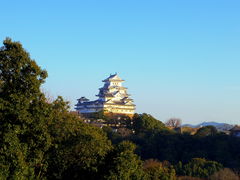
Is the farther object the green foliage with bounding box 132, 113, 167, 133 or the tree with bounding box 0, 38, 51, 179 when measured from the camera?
the green foliage with bounding box 132, 113, 167, 133

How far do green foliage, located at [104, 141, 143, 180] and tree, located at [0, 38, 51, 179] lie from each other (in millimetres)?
2029

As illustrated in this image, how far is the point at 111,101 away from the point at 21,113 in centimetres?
4271

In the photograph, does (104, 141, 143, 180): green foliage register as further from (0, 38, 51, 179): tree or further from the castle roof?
the castle roof

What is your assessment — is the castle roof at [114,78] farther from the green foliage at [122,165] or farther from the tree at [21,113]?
the tree at [21,113]

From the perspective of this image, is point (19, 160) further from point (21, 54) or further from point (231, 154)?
point (231, 154)

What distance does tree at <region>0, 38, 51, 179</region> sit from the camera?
41.9ft

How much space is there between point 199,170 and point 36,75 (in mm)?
17064

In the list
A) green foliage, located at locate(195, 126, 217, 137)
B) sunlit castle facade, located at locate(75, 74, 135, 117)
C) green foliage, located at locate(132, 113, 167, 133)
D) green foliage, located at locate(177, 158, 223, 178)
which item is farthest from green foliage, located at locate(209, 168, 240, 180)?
sunlit castle facade, located at locate(75, 74, 135, 117)

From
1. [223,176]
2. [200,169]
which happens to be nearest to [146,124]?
[200,169]

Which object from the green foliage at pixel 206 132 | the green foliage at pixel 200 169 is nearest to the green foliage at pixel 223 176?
the green foliage at pixel 200 169

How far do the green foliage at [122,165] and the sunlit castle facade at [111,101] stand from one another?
38.5 m

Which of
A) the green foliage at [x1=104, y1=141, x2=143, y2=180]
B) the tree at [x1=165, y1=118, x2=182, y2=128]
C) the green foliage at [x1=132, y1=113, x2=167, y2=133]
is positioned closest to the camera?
the green foliage at [x1=104, y1=141, x2=143, y2=180]

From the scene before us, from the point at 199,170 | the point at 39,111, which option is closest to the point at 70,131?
the point at 39,111

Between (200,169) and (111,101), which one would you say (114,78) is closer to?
(111,101)
